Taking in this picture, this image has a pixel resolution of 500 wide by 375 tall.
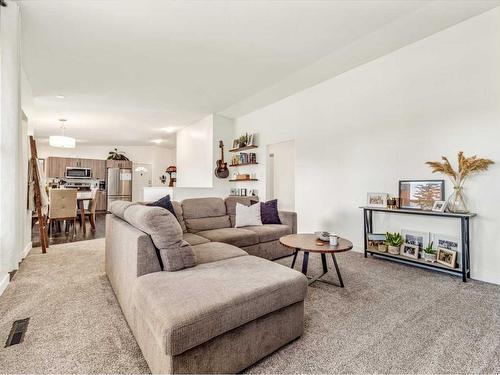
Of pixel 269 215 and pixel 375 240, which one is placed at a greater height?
pixel 269 215

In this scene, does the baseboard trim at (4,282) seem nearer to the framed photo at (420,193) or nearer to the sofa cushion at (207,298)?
the sofa cushion at (207,298)

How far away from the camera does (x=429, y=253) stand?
9.82ft

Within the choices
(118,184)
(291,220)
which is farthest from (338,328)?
(118,184)

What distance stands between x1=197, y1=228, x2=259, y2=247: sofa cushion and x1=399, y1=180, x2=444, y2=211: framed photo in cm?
200

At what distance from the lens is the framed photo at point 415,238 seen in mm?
3135

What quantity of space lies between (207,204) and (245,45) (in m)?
2.13

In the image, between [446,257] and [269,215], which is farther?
[269,215]

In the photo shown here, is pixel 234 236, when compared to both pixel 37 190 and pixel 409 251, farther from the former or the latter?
pixel 37 190

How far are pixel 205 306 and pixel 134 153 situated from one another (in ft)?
32.2

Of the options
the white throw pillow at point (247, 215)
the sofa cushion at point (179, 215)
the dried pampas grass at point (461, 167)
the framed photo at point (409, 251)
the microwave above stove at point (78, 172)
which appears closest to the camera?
the dried pampas grass at point (461, 167)

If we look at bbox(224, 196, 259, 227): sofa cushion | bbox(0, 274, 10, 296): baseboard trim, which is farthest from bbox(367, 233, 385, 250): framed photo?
bbox(0, 274, 10, 296): baseboard trim

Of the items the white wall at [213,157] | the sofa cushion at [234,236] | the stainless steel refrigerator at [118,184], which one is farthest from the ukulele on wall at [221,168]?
the stainless steel refrigerator at [118,184]

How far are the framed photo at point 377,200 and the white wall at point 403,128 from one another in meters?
0.09

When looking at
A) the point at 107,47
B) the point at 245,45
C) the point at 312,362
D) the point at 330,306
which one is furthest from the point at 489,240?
the point at 107,47
